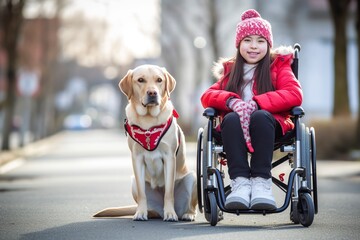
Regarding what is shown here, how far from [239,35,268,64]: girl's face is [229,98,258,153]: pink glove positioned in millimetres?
491

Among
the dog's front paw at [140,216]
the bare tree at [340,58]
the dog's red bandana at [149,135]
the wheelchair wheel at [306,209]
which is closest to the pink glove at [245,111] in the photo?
the wheelchair wheel at [306,209]

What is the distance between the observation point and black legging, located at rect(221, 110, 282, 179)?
802 cm

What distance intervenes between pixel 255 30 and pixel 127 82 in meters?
1.19

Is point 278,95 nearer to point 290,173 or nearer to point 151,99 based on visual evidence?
point 290,173

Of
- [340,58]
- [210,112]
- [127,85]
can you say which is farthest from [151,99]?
[340,58]

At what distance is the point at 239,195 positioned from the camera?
7.96 metres

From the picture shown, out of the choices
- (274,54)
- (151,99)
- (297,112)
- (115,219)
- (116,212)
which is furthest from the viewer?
(116,212)

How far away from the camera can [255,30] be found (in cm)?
857

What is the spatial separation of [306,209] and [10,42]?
26.4 meters

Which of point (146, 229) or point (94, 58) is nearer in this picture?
point (146, 229)

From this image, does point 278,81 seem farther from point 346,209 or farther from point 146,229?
point 346,209

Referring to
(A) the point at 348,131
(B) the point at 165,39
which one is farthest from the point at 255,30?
(B) the point at 165,39

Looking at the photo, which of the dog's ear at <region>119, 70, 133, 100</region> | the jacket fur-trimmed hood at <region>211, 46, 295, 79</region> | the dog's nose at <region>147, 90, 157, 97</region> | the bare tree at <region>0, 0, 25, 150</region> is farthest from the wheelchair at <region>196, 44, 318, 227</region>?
the bare tree at <region>0, 0, 25, 150</region>

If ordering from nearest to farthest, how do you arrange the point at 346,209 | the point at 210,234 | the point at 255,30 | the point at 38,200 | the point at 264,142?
the point at 210,234 < the point at 264,142 < the point at 255,30 < the point at 346,209 < the point at 38,200
